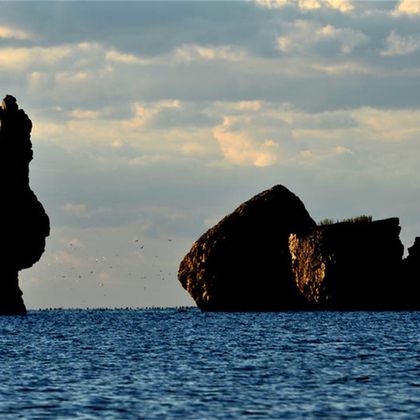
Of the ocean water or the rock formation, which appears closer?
the ocean water

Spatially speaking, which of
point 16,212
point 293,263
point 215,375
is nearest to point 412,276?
point 293,263

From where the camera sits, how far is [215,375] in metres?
50.4

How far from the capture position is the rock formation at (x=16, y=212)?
470ft

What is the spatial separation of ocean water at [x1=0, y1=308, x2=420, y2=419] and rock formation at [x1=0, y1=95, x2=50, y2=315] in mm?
55491

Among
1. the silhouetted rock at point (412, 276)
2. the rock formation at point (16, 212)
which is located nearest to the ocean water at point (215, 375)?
the silhouetted rock at point (412, 276)

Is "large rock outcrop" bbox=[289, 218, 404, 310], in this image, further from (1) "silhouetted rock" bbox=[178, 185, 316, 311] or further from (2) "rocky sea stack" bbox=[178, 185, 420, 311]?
(1) "silhouetted rock" bbox=[178, 185, 316, 311]

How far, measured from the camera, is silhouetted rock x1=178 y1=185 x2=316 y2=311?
456ft

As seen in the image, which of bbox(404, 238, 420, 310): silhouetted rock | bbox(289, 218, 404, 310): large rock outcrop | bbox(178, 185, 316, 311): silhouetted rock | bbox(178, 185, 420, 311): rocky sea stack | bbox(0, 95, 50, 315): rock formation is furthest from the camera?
bbox(0, 95, 50, 315): rock formation

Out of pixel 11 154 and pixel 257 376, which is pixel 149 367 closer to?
pixel 257 376

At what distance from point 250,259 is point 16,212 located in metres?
30.7

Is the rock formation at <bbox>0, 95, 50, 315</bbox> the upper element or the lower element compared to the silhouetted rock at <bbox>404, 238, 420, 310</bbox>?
upper

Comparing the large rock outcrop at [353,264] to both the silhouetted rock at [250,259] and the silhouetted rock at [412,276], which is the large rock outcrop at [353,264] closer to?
the silhouetted rock at [412,276]

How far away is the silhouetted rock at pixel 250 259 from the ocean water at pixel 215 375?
50082 mm

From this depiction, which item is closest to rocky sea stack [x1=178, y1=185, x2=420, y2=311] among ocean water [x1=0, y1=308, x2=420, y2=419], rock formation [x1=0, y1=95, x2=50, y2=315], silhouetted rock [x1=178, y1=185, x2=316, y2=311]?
silhouetted rock [x1=178, y1=185, x2=316, y2=311]
